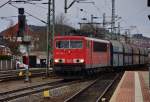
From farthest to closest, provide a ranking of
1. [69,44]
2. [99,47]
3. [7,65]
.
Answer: [7,65], [99,47], [69,44]

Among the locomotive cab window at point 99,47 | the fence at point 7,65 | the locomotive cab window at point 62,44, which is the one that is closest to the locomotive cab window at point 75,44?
the locomotive cab window at point 62,44

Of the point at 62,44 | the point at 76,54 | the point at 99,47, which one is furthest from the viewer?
the point at 99,47

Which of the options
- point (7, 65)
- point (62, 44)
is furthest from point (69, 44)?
point (7, 65)

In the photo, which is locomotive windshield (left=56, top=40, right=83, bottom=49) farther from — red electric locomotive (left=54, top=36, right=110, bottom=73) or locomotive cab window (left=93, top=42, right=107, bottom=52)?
locomotive cab window (left=93, top=42, right=107, bottom=52)

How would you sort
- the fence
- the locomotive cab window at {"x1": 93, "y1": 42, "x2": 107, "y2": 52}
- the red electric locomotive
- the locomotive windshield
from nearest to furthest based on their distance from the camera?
the red electric locomotive
the locomotive windshield
the locomotive cab window at {"x1": 93, "y1": 42, "x2": 107, "y2": 52}
the fence

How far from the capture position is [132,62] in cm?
6456

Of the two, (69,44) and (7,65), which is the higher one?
(69,44)

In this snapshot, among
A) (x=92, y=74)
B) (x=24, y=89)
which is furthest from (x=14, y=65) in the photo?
(x=24, y=89)

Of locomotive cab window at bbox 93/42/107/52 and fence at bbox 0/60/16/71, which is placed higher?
locomotive cab window at bbox 93/42/107/52

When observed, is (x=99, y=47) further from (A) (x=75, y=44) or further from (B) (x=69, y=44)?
(B) (x=69, y=44)

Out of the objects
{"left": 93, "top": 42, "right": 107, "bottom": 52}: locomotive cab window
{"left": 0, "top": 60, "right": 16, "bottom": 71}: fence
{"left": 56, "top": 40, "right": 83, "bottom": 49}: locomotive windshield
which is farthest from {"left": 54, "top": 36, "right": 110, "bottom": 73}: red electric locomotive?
{"left": 0, "top": 60, "right": 16, "bottom": 71}: fence

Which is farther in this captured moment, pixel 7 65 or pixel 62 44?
pixel 7 65

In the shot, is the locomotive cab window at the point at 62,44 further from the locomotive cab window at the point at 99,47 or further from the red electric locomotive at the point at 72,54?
the locomotive cab window at the point at 99,47

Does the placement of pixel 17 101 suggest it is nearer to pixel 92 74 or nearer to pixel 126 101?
pixel 126 101
